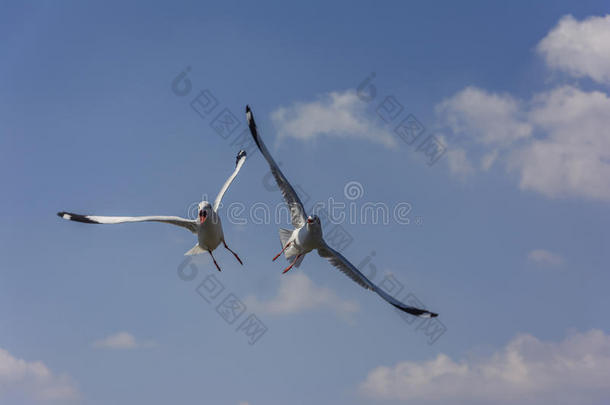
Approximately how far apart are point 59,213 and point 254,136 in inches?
300

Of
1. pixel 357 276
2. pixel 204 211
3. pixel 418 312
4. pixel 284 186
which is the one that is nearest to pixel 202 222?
pixel 204 211

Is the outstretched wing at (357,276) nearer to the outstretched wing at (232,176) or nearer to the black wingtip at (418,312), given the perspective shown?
the black wingtip at (418,312)

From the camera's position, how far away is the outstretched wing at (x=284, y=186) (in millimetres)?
23156

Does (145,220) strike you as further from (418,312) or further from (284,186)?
(418,312)

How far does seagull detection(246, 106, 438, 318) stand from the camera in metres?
23.1

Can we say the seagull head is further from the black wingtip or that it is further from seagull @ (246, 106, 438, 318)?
the black wingtip

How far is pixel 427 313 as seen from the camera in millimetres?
23672

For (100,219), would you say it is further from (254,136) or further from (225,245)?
(254,136)

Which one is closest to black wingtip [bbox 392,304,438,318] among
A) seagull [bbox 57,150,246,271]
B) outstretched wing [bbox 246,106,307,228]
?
outstretched wing [bbox 246,106,307,228]

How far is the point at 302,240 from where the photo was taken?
23.2 metres

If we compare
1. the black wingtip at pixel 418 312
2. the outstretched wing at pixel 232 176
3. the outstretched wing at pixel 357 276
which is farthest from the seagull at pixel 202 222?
the black wingtip at pixel 418 312

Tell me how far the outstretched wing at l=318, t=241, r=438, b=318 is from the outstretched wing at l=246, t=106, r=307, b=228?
138 centimetres

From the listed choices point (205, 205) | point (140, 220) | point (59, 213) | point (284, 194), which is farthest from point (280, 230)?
point (59, 213)

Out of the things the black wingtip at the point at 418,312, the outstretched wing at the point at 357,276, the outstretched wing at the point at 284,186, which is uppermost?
the outstretched wing at the point at 284,186
